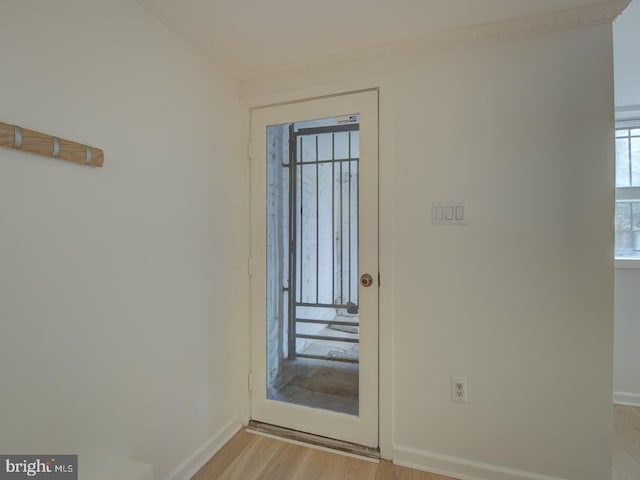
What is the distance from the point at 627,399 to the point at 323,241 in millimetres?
2575

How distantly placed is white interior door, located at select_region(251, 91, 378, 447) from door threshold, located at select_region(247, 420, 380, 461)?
3 cm

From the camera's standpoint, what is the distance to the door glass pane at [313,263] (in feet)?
6.20

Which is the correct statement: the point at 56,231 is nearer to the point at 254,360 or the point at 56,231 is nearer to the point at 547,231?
the point at 254,360

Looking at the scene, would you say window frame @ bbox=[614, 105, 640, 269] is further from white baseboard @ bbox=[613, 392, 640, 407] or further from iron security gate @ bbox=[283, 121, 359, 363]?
iron security gate @ bbox=[283, 121, 359, 363]

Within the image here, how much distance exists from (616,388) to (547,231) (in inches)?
70.6

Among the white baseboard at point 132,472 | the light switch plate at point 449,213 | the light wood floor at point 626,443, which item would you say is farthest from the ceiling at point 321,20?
the light wood floor at point 626,443

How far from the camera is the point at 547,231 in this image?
1.54 meters

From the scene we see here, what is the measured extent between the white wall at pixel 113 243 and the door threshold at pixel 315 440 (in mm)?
256

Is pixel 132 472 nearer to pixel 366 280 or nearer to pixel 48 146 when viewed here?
pixel 48 146

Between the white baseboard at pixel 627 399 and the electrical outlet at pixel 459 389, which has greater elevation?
the electrical outlet at pixel 459 389

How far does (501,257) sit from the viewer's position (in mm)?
1603

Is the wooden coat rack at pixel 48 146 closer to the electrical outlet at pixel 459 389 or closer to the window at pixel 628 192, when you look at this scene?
the electrical outlet at pixel 459 389

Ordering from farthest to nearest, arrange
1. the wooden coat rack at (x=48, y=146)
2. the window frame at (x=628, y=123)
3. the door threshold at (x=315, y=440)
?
the window frame at (x=628, y=123) < the door threshold at (x=315, y=440) < the wooden coat rack at (x=48, y=146)

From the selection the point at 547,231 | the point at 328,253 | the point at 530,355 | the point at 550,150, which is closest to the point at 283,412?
the point at 328,253
